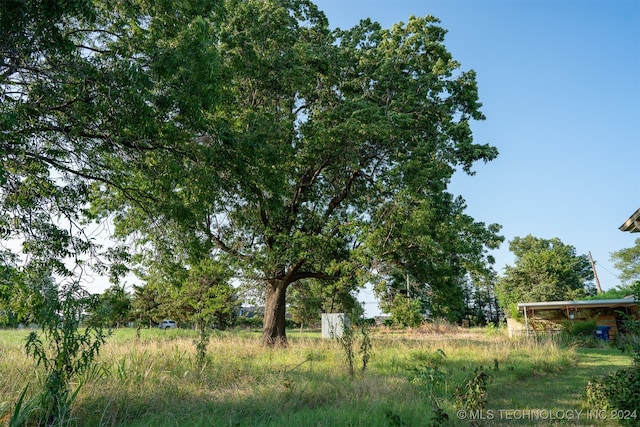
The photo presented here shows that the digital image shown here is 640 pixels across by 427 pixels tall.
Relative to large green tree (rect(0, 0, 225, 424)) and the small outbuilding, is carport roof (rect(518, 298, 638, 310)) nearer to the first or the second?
the small outbuilding

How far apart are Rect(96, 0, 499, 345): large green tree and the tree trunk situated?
0.05 metres

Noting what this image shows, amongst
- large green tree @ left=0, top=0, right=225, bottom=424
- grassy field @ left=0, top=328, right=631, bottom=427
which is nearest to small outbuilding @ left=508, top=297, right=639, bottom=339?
grassy field @ left=0, top=328, right=631, bottom=427

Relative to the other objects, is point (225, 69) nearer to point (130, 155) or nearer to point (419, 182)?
point (130, 155)

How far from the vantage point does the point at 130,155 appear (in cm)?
764

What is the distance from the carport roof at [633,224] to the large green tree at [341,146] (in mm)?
3309

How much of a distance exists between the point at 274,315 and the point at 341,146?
6.67 m

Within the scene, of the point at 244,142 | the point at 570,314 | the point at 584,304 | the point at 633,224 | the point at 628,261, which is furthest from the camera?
the point at 628,261

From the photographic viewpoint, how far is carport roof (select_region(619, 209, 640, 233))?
34.5 feet

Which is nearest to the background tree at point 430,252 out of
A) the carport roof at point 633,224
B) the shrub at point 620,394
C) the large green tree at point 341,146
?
the large green tree at point 341,146

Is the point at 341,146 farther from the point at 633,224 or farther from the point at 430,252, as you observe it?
the point at 633,224

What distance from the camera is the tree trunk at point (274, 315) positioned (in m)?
14.7

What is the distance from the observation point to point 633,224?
10945 mm

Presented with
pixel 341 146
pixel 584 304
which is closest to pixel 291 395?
pixel 341 146

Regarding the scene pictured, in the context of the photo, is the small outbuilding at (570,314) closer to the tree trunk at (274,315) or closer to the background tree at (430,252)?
the background tree at (430,252)
